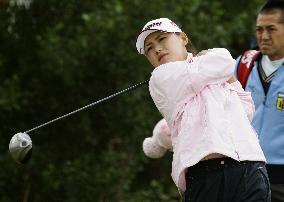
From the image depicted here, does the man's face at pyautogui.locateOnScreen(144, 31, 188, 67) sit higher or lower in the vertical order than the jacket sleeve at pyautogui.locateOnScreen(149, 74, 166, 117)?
higher

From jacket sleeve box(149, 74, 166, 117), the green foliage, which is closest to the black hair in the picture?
jacket sleeve box(149, 74, 166, 117)

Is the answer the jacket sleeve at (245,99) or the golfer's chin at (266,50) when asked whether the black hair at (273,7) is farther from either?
the jacket sleeve at (245,99)

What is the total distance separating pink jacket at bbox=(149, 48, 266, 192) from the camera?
142 inches

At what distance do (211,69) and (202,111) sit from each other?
0.69 feet

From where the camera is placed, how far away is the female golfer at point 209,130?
11.8 ft

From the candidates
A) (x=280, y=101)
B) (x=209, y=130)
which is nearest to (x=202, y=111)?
(x=209, y=130)

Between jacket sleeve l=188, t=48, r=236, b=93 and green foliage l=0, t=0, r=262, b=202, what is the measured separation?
12.1 ft

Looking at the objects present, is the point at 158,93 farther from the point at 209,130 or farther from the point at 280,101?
the point at 280,101

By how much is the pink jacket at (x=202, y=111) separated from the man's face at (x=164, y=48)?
96 millimetres

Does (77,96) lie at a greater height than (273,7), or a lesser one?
greater

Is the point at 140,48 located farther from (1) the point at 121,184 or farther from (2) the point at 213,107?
(1) the point at 121,184

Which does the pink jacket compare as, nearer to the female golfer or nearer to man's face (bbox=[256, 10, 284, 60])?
the female golfer

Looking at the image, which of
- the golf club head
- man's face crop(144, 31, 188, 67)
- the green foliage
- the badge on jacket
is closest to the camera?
man's face crop(144, 31, 188, 67)

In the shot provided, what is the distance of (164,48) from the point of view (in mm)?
3900
